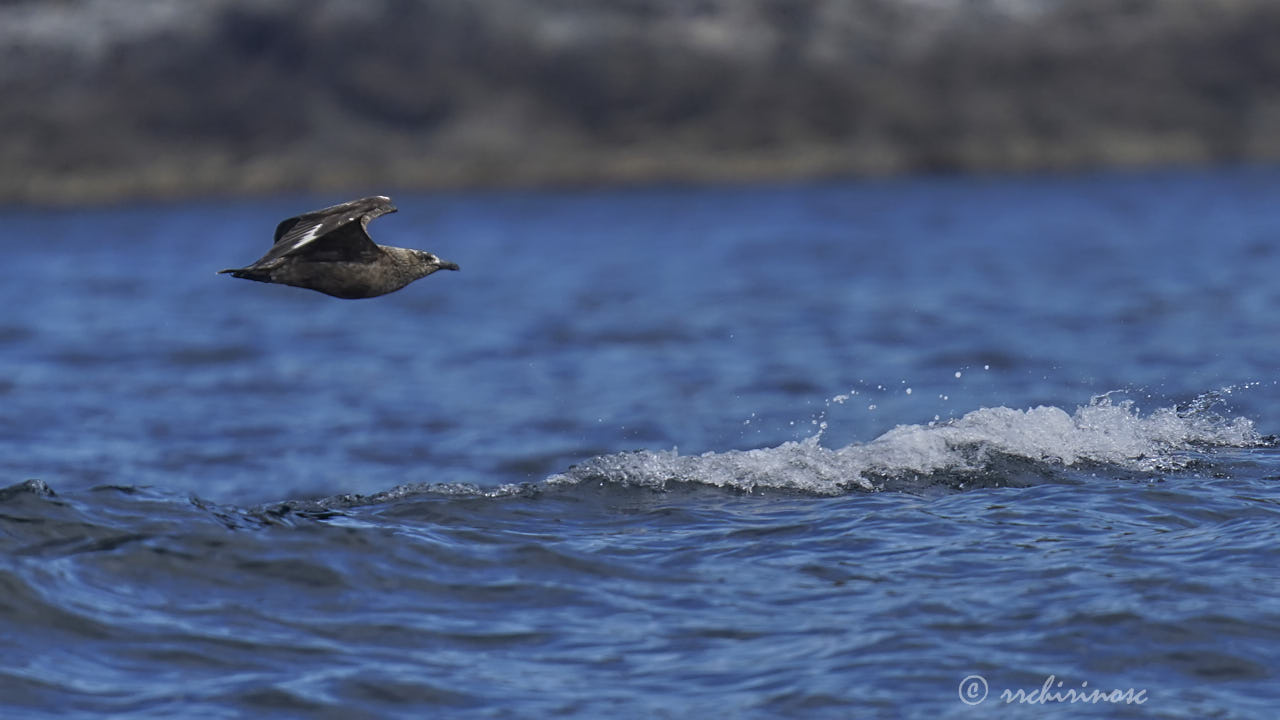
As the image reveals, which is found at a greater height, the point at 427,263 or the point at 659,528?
the point at 427,263

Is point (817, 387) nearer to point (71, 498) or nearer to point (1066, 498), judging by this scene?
point (1066, 498)

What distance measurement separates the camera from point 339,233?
9570 millimetres

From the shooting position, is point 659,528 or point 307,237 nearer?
point 307,237

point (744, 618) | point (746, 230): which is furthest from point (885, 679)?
point (746, 230)

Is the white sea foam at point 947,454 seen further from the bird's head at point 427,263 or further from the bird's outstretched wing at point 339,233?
the bird's outstretched wing at point 339,233

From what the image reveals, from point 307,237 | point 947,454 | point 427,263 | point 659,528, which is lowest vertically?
point 659,528

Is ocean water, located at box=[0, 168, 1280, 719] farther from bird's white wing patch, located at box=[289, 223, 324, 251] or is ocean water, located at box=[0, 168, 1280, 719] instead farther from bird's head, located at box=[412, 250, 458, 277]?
bird's white wing patch, located at box=[289, 223, 324, 251]

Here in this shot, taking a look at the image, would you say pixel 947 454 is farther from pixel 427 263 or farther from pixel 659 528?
pixel 427 263

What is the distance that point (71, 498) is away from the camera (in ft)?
32.1

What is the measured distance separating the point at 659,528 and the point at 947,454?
7.50ft

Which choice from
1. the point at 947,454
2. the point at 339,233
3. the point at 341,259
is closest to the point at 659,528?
the point at 947,454

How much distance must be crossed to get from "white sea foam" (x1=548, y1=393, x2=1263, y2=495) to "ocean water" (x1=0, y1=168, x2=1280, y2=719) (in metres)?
0.03

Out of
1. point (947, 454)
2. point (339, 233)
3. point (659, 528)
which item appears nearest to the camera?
point (659, 528)

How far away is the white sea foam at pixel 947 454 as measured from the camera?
10250 millimetres
